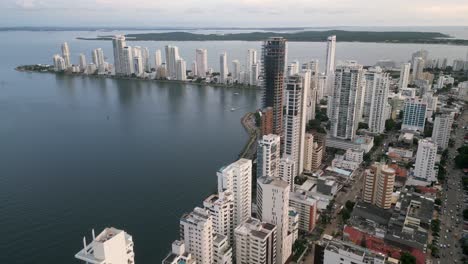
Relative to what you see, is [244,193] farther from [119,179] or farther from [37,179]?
[37,179]

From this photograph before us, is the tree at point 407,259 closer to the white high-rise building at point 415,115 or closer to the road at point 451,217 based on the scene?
the road at point 451,217

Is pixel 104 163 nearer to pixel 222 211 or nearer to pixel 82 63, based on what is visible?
pixel 222 211

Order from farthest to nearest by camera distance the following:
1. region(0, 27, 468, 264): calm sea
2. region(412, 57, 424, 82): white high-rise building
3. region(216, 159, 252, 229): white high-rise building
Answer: region(412, 57, 424, 82): white high-rise building, region(0, 27, 468, 264): calm sea, region(216, 159, 252, 229): white high-rise building

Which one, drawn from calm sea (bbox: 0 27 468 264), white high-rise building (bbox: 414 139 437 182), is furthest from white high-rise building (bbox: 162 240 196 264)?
white high-rise building (bbox: 414 139 437 182)

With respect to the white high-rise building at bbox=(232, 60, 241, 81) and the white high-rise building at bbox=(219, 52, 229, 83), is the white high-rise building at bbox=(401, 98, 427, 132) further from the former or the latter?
the white high-rise building at bbox=(219, 52, 229, 83)

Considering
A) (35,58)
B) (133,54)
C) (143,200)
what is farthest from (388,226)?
(35,58)

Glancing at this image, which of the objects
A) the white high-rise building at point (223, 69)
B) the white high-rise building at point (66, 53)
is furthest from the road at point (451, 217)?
the white high-rise building at point (66, 53)
